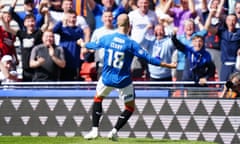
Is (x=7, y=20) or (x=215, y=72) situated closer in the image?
(x=215, y=72)

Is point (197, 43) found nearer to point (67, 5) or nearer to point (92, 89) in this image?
point (92, 89)

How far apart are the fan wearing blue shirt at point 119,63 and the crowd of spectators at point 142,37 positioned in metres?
2.16

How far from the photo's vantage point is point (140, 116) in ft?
43.0

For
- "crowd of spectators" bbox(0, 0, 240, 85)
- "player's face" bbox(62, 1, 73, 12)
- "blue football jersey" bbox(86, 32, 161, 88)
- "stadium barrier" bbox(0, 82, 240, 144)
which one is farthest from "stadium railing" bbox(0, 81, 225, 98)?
"player's face" bbox(62, 1, 73, 12)

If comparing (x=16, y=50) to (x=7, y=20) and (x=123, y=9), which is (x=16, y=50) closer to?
(x=7, y=20)

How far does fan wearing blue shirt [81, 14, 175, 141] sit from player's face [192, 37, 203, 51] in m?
2.44

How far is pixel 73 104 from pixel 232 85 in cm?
314

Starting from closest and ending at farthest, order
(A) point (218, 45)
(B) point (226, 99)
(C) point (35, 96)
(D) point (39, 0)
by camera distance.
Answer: (B) point (226, 99)
(C) point (35, 96)
(A) point (218, 45)
(D) point (39, 0)

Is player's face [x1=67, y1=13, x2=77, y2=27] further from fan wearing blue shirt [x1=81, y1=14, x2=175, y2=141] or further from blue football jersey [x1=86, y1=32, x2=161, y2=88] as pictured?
blue football jersey [x1=86, y1=32, x2=161, y2=88]

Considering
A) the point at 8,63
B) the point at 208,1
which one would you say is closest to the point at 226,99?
the point at 208,1

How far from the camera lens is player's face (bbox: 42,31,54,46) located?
13883 mm

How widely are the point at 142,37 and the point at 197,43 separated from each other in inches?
59.3

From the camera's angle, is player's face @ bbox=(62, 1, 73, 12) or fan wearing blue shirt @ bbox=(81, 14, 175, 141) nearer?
fan wearing blue shirt @ bbox=(81, 14, 175, 141)

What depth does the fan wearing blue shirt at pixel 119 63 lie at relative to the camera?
444 inches
